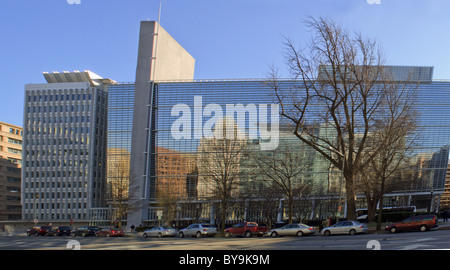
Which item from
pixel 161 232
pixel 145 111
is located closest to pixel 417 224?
pixel 161 232

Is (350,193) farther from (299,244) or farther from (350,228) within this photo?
(299,244)

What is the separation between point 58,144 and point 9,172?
2795 cm

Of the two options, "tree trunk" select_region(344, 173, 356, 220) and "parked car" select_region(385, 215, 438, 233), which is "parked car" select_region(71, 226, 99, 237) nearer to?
"tree trunk" select_region(344, 173, 356, 220)

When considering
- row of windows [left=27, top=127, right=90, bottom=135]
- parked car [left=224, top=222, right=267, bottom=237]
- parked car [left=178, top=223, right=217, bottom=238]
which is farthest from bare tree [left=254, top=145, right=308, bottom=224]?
row of windows [left=27, top=127, right=90, bottom=135]

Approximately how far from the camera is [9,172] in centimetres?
12000

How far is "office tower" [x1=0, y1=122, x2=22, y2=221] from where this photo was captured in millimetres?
117125

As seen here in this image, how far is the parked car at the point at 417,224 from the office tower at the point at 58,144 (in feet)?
293

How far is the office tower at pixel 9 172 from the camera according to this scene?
117125 mm

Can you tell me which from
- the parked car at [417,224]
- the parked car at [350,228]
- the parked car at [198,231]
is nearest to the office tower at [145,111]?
the parked car at [198,231]

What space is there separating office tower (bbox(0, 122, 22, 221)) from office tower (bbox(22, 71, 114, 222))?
1730 centimetres

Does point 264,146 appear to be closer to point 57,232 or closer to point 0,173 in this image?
point 57,232

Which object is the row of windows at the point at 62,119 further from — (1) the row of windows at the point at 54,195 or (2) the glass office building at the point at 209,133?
(2) the glass office building at the point at 209,133

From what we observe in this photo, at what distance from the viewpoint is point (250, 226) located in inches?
1515
